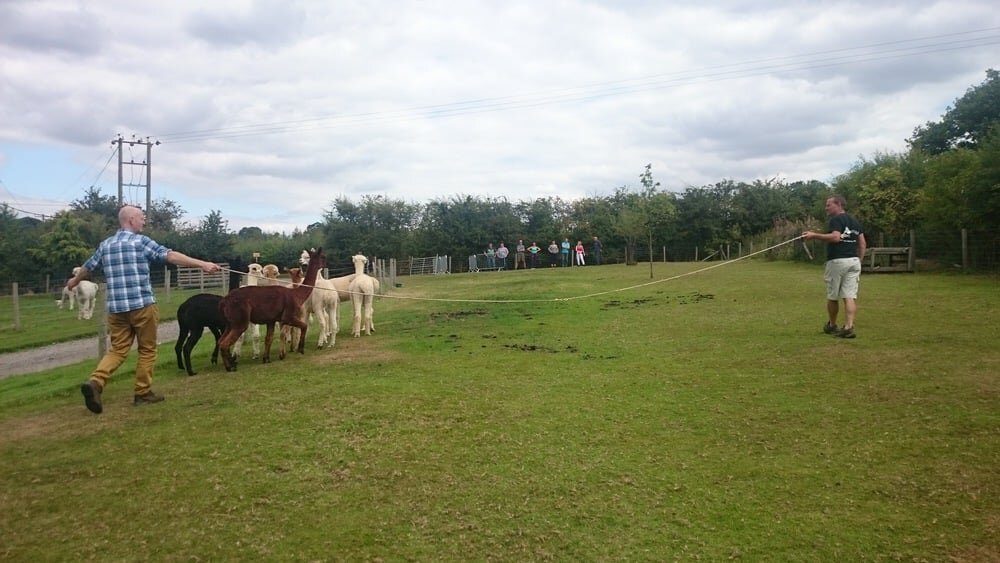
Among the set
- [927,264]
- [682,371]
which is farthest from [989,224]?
[682,371]

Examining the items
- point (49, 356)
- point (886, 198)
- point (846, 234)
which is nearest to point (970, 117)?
point (886, 198)

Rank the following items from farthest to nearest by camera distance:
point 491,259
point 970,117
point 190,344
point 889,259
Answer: point 491,259
point 970,117
point 889,259
point 190,344

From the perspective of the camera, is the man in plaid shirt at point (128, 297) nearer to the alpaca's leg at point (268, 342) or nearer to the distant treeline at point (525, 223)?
Answer: the alpaca's leg at point (268, 342)

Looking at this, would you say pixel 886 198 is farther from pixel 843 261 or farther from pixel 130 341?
pixel 130 341

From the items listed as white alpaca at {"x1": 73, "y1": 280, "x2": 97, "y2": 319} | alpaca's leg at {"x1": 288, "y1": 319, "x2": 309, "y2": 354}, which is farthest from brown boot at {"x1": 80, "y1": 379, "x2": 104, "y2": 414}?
white alpaca at {"x1": 73, "y1": 280, "x2": 97, "y2": 319}

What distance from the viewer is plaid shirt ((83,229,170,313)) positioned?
22.8 ft

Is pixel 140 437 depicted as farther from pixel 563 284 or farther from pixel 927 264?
pixel 927 264

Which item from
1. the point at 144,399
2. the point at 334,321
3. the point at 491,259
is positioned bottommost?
the point at 144,399

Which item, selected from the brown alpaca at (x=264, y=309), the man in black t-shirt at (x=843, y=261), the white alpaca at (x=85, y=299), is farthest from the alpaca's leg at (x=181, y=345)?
the white alpaca at (x=85, y=299)

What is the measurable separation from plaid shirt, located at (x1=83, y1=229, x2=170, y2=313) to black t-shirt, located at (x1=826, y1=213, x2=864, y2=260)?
9.77m

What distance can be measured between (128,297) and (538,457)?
5.10 metres

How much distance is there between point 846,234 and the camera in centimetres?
977

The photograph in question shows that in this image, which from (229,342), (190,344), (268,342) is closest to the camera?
(229,342)

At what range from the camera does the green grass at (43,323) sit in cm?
1747
